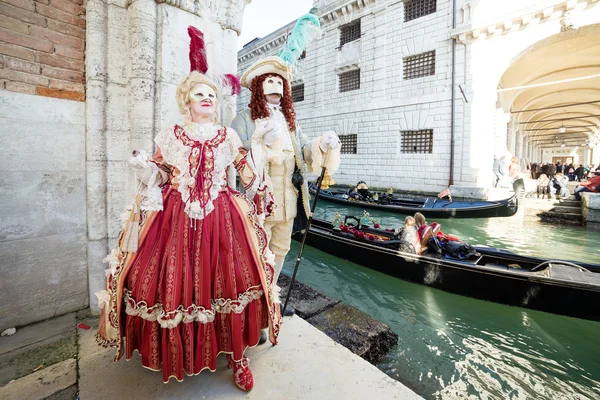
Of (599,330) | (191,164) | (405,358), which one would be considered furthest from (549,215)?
(191,164)

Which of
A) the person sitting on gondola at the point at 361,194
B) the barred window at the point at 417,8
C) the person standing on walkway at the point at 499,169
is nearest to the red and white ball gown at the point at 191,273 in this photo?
the person sitting on gondola at the point at 361,194

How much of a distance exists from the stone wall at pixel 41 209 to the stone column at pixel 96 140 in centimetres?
6

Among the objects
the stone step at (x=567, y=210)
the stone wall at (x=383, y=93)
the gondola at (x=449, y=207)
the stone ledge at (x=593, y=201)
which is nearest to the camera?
the stone ledge at (x=593, y=201)

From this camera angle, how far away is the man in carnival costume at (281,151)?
2082mm

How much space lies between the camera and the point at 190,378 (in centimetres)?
159

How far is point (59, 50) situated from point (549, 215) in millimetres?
12422

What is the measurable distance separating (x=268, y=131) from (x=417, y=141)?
1207cm

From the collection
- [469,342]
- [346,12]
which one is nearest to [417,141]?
[346,12]

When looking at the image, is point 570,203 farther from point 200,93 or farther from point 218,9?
point 200,93

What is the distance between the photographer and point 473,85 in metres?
10.7

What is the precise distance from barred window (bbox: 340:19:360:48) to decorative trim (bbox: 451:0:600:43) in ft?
16.0

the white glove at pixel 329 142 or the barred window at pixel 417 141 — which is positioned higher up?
the barred window at pixel 417 141

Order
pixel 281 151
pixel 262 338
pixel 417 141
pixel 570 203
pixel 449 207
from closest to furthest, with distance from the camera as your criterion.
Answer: pixel 262 338
pixel 281 151
pixel 449 207
pixel 570 203
pixel 417 141

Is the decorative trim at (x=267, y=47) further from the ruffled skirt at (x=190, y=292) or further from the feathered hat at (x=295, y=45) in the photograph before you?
the ruffled skirt at (x=190, y=292)
